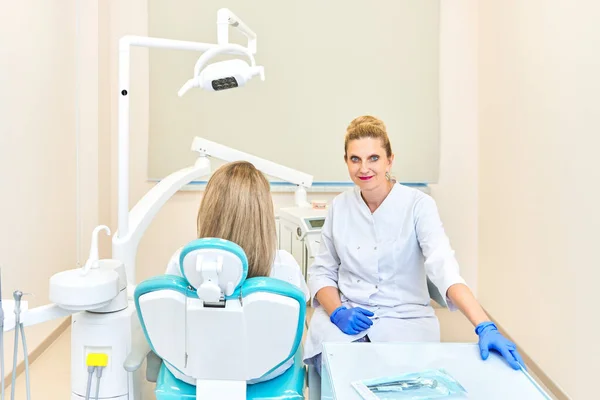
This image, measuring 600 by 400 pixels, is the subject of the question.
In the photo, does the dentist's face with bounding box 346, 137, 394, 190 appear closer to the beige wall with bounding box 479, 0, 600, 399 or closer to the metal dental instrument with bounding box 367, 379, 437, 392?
the metal dental instrument with bounding box 367, 379, 437, 392

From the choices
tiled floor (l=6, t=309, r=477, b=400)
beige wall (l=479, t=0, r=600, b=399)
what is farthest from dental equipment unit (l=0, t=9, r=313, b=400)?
beige wall (l=479, t=0, r=600, b=399)

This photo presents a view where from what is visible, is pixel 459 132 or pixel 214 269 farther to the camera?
pixel 459 132

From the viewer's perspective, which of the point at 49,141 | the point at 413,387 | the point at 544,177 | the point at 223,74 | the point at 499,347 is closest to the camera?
the point at 413,387

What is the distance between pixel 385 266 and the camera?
5.37 ft

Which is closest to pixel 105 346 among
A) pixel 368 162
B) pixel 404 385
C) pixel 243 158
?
pixel 404 385

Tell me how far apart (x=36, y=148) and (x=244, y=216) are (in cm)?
168

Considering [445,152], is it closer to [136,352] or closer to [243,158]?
[243,158]

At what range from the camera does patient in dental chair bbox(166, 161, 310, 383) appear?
1234mm

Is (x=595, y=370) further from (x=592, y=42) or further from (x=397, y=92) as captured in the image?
(x=397, y=92)

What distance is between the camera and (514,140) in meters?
2.77

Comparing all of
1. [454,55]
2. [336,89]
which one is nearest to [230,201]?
[336,89]

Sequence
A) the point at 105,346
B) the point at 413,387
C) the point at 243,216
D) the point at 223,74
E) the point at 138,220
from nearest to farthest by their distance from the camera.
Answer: the point at 413,387, the point at 243,216, the point at 105,346, the point at 223,74, the point at 138,220

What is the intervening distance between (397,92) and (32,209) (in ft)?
7.13

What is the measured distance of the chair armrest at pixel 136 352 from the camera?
122 cm
